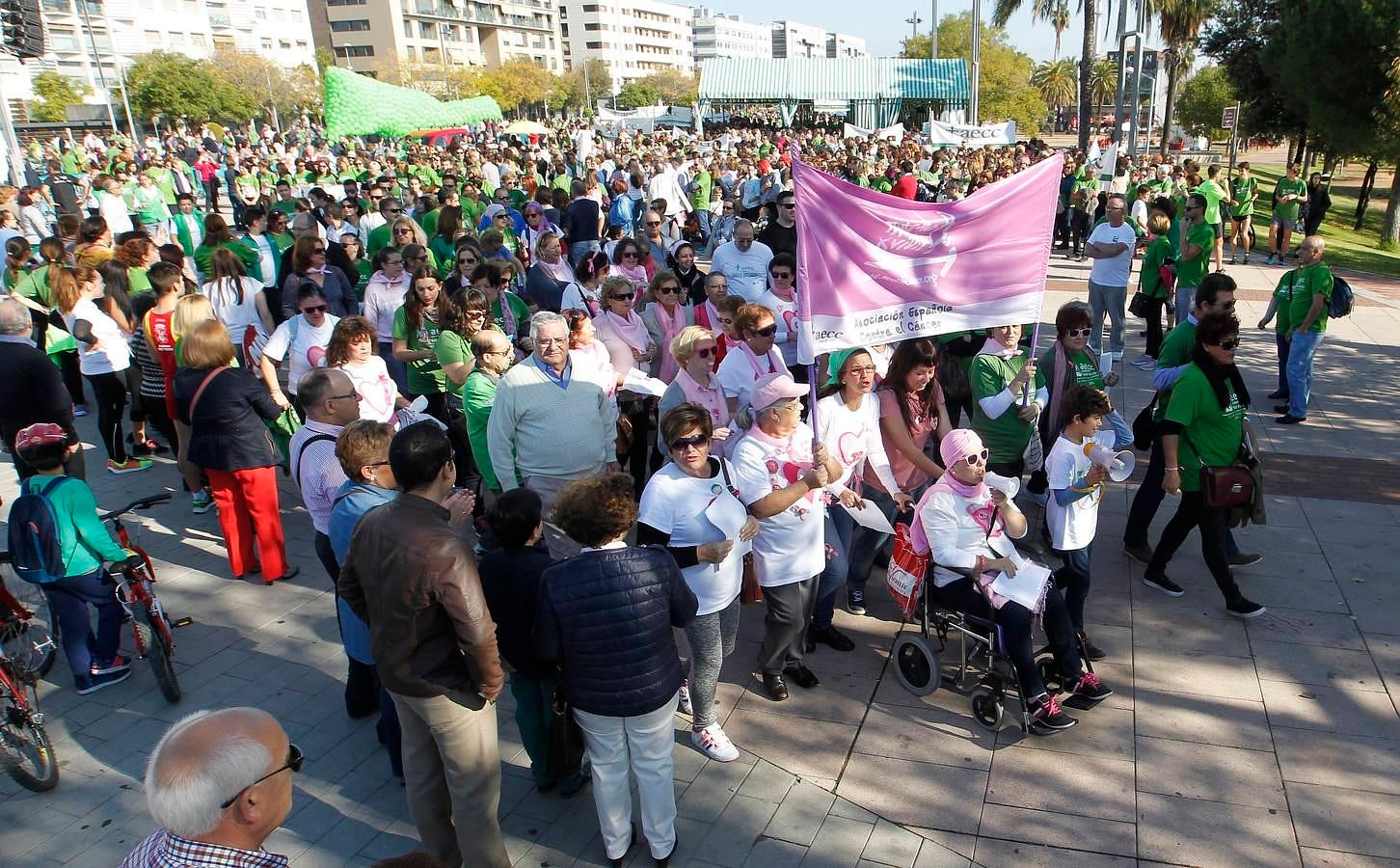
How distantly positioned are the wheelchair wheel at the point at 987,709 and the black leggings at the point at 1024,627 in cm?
14

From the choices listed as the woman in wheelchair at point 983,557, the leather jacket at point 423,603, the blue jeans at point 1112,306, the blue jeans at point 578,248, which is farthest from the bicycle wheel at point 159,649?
the blue jeans at point 1112,306

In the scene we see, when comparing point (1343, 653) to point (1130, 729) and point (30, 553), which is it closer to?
point (1130, 729)

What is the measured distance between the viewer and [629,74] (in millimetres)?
151500

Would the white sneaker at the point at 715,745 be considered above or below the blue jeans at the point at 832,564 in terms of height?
below

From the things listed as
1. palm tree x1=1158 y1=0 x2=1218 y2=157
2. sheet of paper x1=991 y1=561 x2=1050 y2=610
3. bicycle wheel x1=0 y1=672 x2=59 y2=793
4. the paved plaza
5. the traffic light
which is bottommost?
the paved plaza

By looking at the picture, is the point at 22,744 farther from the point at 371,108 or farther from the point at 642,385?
the point at 371,108

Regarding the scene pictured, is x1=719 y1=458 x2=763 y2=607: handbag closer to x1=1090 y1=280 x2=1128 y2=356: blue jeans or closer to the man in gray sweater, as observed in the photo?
the man in gray sweater

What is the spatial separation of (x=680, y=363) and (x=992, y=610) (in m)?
2.51

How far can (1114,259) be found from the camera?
10.5 metres

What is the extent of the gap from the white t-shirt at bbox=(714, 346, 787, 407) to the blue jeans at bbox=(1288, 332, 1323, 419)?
5.82m

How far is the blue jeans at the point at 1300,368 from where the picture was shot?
331 inches

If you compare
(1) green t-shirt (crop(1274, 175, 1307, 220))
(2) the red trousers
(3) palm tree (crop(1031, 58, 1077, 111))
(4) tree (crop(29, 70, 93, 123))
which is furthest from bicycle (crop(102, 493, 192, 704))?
(3) palm tree (crop(1031, 58, 1077, 111))

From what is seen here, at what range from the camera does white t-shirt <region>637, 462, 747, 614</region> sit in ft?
12.6

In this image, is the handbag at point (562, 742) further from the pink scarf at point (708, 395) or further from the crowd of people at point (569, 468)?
the pink scarf at point (708, 395)
